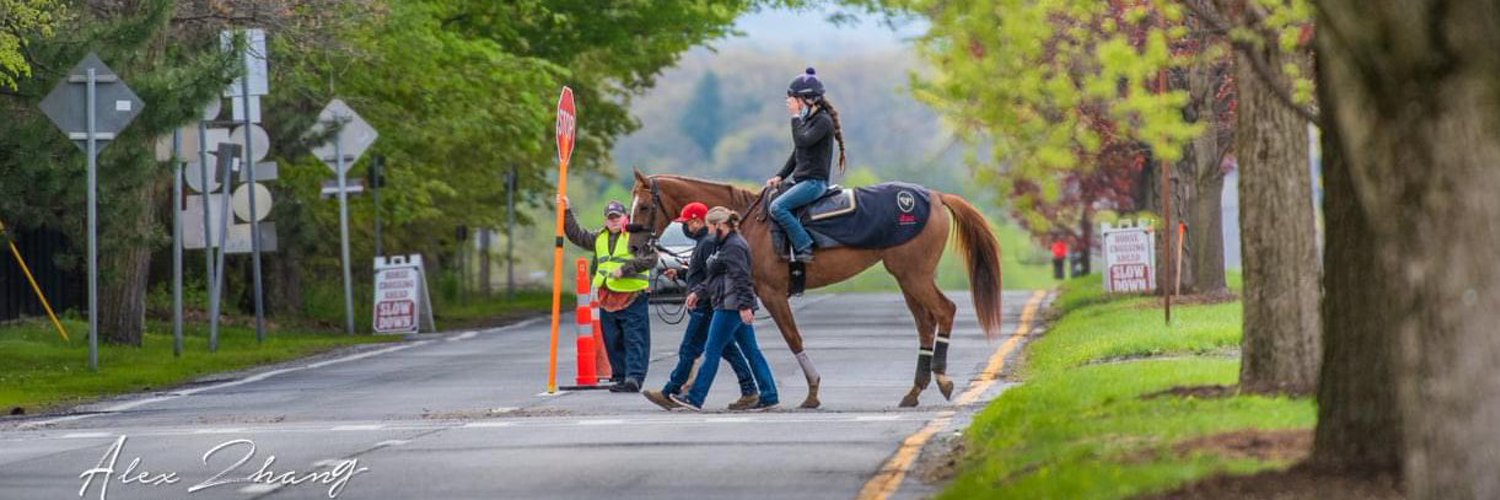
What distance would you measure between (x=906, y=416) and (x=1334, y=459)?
7681mm

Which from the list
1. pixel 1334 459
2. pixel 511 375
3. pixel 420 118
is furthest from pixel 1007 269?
pixel 1334 459

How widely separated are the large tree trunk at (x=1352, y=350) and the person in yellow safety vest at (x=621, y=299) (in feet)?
36.3

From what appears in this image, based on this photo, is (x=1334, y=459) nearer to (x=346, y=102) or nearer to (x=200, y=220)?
(x=200, y=220)

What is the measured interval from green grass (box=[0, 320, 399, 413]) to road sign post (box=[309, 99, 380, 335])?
46.8 inches

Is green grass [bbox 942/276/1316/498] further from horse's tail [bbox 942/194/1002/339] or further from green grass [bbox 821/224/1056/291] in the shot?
green grass [bbox 821/224/1056/291]

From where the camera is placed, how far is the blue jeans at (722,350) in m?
20.2

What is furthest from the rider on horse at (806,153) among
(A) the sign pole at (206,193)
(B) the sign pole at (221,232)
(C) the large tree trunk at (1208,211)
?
(C) the large tree trunk at (1208,211)

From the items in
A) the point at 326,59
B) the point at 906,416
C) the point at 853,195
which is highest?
the point at 326,59

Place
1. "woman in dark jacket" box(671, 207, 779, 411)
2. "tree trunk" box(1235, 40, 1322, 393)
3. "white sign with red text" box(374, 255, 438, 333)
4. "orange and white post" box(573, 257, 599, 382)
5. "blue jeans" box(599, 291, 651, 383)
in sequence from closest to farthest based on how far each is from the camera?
"tree trunk" box(1235, 40, 1322, 393) < "woman in dark jacket" box(671, 207, 779, 411) < "blue jeans" box(599, 291, 651, 383) < "orange and white post" box(573, 257, 599, 382) < "white sign with red text" box(374, 255, 438, 333)

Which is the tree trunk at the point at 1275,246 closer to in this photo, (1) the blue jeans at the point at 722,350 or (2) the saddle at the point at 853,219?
(2) the saddle at the point at 853,219

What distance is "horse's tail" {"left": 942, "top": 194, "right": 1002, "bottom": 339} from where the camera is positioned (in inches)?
830

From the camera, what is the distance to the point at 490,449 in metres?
16.4
